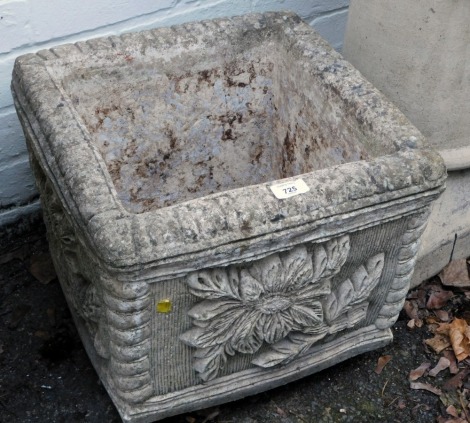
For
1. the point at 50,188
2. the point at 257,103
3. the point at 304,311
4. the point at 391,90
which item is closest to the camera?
the point at 304,311

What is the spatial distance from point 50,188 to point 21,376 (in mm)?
585

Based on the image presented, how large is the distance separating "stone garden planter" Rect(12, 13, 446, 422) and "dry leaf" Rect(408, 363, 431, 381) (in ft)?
0.57

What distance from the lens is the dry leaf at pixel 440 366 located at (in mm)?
2400

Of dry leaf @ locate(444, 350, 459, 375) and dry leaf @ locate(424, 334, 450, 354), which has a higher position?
dry leaf @ locate(424, 334, 450, 354)

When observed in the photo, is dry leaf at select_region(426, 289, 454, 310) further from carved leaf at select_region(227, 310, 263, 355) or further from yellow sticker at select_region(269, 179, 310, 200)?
yellow sticker at select_region(269, 179, 310, 200)

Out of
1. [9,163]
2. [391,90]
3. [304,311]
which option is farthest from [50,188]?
[391,90]

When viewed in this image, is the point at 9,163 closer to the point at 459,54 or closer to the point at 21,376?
the point at 21,376

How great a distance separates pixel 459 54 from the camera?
7.16 ft

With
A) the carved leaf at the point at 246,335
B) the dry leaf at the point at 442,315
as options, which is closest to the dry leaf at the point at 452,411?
the dry leaf at the point at 442,315

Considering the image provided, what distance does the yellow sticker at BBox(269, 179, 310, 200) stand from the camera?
5.88 ft

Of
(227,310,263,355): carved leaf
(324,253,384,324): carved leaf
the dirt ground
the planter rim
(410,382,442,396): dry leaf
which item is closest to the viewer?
the planter rim

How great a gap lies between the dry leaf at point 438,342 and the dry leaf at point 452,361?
19mm

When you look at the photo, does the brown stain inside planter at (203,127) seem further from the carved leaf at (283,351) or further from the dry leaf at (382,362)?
the dry leaf at (382,362)

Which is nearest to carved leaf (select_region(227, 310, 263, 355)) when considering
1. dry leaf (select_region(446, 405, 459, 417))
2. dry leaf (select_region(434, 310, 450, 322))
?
dry leaf (select_region(446, 405, 459, 417))
